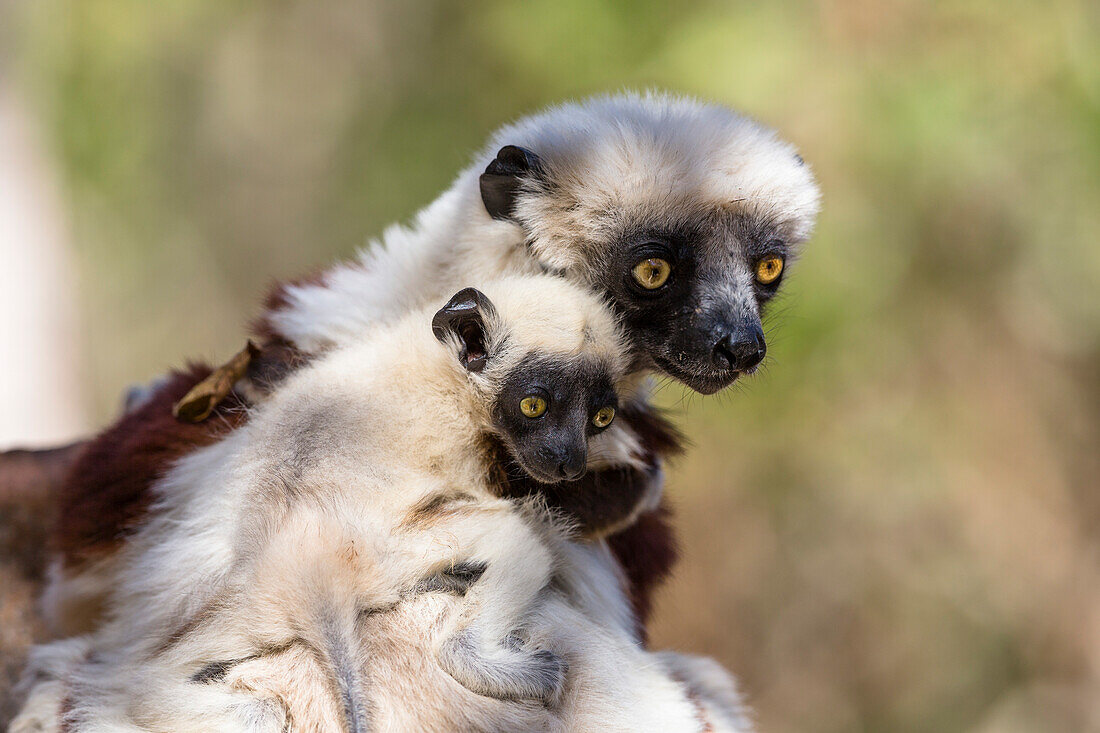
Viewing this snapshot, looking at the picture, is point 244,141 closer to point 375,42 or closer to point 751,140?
point 375,42

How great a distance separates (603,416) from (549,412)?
0.17 m

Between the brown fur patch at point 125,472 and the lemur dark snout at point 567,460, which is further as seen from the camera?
the brown fur patch at point 125,472

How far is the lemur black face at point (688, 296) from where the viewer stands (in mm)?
2799

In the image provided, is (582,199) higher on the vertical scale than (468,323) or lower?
higher

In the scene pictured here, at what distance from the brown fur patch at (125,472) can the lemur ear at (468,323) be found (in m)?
0.79

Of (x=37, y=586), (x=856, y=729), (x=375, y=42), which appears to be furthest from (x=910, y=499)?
(x=375, y=42)

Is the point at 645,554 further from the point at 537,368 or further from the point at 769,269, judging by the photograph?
the point at 537,368

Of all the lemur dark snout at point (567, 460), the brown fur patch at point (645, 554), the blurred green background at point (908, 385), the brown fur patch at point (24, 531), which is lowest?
the brown fur patch at point (24, 531)

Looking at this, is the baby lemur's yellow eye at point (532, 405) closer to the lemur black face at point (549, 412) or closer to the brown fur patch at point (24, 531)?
the lemur black face at point (549, 412)

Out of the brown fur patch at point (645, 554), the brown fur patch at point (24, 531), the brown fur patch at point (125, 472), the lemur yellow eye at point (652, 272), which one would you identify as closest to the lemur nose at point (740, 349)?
the lemur yellow eye at point (652, 272)

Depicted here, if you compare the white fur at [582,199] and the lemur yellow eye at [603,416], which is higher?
the white fur at [582,199]

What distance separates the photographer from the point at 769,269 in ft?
10.1

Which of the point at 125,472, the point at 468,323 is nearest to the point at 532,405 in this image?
the point at 468,323

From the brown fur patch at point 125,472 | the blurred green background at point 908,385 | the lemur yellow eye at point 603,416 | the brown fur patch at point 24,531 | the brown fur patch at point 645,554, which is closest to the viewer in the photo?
the lemur yellow eye at point 603,416
